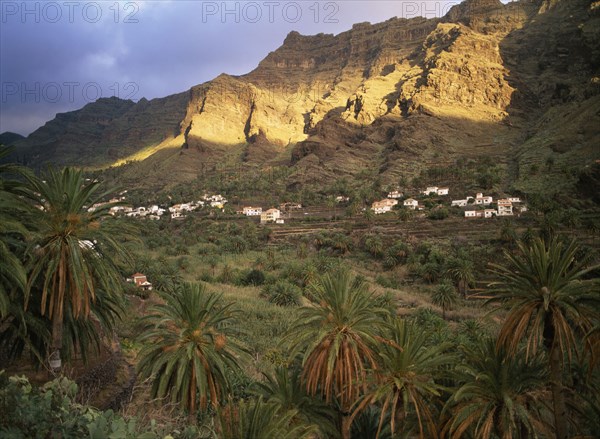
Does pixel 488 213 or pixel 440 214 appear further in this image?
pixel 440 214

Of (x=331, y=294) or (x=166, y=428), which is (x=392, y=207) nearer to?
(x=331, y=294)

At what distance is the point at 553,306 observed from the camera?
26.4 ft

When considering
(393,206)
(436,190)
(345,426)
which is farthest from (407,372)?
(436,190)

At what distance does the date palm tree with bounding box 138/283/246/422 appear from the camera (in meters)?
10.1

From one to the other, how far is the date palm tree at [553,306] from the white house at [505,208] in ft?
184

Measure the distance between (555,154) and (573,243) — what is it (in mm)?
76665

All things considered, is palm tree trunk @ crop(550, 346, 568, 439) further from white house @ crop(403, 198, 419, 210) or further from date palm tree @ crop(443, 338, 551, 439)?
white house @ crop(403, 198, 419, 210)

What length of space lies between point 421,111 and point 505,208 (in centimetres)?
5946

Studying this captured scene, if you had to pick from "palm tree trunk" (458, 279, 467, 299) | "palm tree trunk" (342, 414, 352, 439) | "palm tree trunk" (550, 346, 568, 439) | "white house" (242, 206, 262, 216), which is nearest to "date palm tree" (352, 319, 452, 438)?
"palm tree trunk" (342, 414, 352, 439)

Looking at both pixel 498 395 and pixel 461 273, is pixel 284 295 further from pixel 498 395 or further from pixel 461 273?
pixel 498 395

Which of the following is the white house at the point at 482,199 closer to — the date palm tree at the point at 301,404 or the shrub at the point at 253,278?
the shrub at the point at 253,278

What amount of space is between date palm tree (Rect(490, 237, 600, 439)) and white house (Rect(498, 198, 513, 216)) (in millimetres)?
56106

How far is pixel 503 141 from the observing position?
325ft

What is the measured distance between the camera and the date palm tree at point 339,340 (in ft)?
30.3
